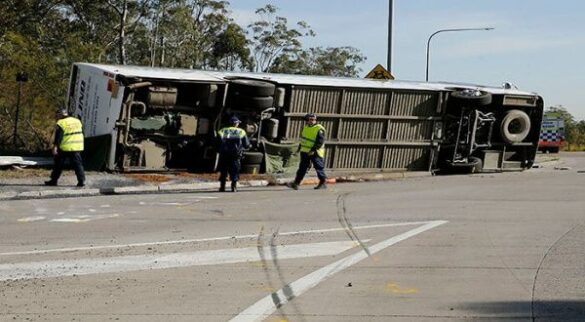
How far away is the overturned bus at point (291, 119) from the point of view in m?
17.4

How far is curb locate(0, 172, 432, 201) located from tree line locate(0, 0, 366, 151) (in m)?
7.20

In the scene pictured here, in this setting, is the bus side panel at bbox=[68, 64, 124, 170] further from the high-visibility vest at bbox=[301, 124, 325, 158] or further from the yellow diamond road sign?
the yellow diamond road sign

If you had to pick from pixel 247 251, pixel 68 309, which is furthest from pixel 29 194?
pixel 68 309

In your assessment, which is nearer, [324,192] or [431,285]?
[431,285]

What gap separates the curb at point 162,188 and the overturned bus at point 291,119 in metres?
0.58

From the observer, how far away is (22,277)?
301 inches

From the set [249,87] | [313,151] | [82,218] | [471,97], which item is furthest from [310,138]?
[82,218]

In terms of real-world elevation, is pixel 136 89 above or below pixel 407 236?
above

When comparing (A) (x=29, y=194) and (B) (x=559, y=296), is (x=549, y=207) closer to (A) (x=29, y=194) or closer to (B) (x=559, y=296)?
(B) (x=559, y=296)

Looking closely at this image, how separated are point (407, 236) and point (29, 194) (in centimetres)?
729

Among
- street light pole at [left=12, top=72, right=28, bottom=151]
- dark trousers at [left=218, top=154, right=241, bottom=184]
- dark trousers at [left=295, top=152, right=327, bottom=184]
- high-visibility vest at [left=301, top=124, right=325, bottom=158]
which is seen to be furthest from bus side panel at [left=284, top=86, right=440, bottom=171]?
street light pole at [left=12, top=72, right=28, bottom=151]

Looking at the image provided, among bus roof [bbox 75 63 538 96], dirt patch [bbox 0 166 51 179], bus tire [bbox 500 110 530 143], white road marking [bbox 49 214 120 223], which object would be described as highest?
bus roof [bbox 75 63 538 96]

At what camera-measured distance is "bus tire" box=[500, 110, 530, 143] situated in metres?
22.5

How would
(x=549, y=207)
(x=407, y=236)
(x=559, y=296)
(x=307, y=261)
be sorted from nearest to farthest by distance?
(x=559, y=296) → (x=307, y=261) → (x=407, y=236) → (x=549, y=207)
